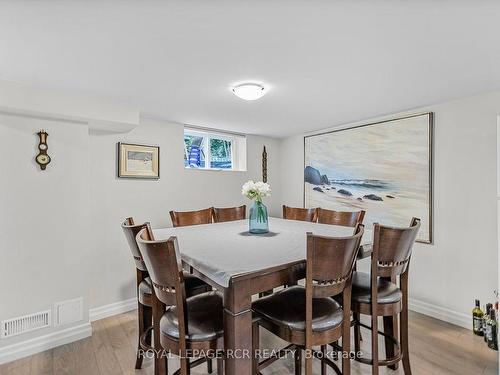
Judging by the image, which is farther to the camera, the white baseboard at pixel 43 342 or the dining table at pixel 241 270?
the white baseboard at pixel 43 342

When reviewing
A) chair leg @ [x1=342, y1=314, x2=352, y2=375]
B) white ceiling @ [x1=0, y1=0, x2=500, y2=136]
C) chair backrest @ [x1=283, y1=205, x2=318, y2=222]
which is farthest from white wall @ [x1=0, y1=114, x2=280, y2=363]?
→ chair leg @ [x1=342, y1=314, x2=352, y2=375]

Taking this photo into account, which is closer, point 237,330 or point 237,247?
point 237,330

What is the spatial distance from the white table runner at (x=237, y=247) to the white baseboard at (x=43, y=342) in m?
1.22

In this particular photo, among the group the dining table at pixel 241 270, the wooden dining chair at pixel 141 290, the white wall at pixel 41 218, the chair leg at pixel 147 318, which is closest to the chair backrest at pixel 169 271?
the dining table at pixel 241 270

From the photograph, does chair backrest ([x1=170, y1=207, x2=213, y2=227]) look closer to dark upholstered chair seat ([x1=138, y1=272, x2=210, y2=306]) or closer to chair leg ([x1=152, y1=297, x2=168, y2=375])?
dark upholstered chair seat ([x1=138, y1=272, x2=210, y2=306])

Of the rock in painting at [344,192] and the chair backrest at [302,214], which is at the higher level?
the rock in painting at [344,192]

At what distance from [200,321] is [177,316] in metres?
0.13

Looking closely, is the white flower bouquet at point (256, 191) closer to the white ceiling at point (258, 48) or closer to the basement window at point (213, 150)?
the white ceiling at point (258, 48)

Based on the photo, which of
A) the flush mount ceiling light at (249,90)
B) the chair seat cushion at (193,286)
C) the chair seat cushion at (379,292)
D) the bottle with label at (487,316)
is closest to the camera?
the chair seat cushion at (379,292)

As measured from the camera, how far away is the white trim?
286 centimetres

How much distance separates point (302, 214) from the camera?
10.4 ft

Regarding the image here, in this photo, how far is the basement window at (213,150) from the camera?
3.75 m

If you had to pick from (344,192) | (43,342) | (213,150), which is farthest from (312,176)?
(43,342)

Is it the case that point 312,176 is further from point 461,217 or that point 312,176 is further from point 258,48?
point 258,48
